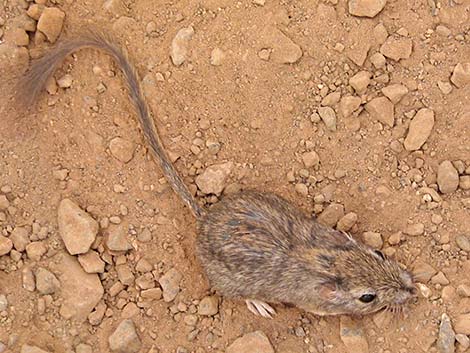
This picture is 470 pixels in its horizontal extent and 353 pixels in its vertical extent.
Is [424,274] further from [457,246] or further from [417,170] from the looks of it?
[417,170]

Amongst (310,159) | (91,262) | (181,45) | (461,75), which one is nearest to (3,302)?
(91,262)

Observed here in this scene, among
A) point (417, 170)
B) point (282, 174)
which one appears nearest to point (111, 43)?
point (282, 174)

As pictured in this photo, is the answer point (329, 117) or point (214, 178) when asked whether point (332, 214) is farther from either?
point (214, 178)

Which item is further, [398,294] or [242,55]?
[242,55]

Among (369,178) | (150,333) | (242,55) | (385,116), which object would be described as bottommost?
(150,333)

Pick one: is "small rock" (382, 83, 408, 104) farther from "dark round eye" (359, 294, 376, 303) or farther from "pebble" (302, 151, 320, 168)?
"dark round eye" (359, 294, 376, 303)

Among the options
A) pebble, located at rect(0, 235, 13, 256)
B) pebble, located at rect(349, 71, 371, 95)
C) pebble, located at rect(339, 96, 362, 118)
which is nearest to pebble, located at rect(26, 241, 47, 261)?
pebble, located at rect(0, 235, 13, 256)

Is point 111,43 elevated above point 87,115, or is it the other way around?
point 111,43
